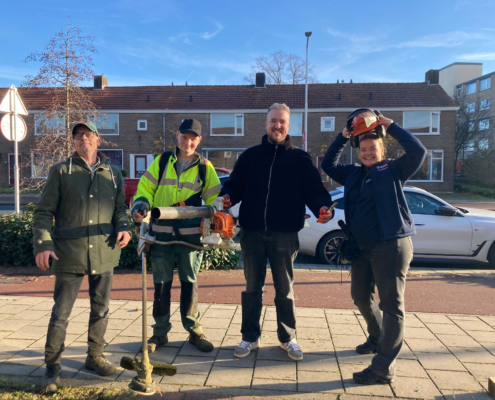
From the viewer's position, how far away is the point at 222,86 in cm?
3000

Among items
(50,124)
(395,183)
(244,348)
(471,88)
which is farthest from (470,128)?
(244,348)

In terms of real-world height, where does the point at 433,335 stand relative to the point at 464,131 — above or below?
below

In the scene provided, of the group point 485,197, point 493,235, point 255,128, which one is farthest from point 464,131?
point 493,235

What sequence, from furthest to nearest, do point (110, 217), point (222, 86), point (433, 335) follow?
point (222, 86) → point (433, 335) → point (110, 217)

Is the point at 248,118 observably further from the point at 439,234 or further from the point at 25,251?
the point at 25,251

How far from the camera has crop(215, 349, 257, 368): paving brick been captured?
133 inches

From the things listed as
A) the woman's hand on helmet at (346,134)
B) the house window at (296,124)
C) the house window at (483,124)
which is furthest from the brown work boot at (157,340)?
the house window at (483,124)

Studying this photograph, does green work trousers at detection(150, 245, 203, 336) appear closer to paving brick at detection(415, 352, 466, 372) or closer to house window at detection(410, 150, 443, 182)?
paving brick at detection(415, 352, 466, 372)

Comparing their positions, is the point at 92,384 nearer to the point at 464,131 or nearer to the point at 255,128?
the point at 255,128

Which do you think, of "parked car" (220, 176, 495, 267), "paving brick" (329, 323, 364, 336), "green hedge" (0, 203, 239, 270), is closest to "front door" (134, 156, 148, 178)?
"green hedge" (0, 203, 239, 270)

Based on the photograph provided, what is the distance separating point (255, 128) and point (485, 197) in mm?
15498

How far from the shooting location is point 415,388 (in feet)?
9.87

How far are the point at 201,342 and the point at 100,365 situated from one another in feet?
2.86

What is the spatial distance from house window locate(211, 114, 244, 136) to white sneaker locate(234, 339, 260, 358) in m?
25.1
